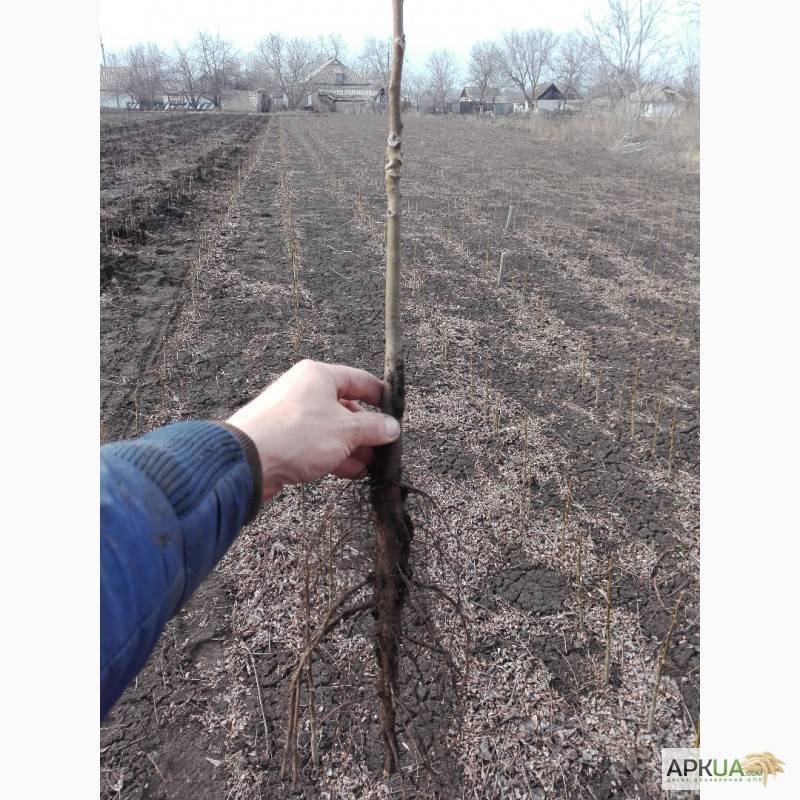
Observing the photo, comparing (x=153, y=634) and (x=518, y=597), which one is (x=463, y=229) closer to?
(x=518, y=597)

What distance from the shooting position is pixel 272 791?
1389 mm

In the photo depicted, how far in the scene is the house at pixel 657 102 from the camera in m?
20.0

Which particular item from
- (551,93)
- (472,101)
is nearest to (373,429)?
(551,93)

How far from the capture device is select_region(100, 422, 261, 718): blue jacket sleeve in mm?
720

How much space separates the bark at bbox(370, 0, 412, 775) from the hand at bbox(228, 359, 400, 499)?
2.8 inches

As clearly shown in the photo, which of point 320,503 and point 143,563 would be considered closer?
point 143,563

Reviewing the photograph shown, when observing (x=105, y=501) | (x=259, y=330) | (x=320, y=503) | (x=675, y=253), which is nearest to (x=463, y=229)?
(x=675, y=253)

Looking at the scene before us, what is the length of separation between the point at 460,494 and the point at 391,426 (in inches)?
49.6

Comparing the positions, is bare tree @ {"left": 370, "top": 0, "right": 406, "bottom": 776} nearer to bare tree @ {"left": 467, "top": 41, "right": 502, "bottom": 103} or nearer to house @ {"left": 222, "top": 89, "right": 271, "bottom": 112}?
bare tree @ {"left": 467, "top": 41, "right": 502, "bottom": 103}

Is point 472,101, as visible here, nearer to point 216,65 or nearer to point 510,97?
point 510,97

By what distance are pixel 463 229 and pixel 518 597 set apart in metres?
5.38

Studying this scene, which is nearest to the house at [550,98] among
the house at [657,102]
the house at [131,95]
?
the house at [657,102]

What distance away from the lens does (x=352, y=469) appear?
1.41 metres
